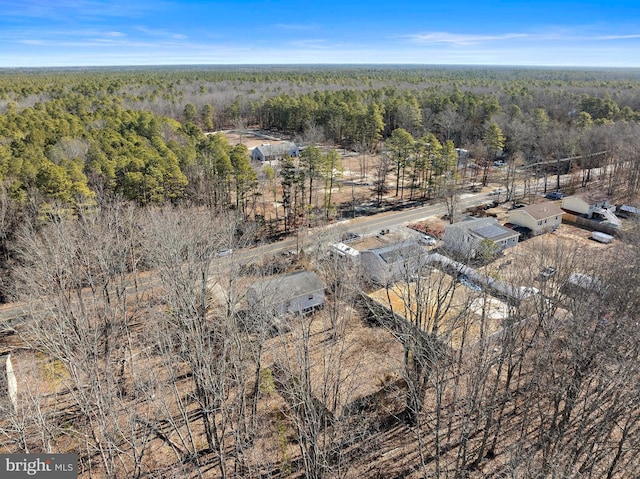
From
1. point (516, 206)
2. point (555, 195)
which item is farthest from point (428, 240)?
point (555, 195)

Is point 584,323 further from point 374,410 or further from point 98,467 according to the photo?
point 98,467

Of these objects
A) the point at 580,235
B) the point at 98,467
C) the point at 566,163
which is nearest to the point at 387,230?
the point at 580,235

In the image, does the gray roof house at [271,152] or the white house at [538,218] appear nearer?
the white house at [538,218]

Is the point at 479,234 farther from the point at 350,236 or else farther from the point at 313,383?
the point at 313,383

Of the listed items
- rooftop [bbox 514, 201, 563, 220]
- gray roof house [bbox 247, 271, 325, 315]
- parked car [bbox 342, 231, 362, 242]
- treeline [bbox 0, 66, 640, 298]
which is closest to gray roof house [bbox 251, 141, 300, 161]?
treeline [bbox 0, 66, 640, 298]

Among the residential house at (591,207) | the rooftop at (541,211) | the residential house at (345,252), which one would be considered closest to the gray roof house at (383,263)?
the residential house at (345,252)

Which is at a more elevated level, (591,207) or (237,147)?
(237,147)

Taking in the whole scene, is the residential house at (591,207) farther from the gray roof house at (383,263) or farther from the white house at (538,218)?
the gray roof house at (383,263)
